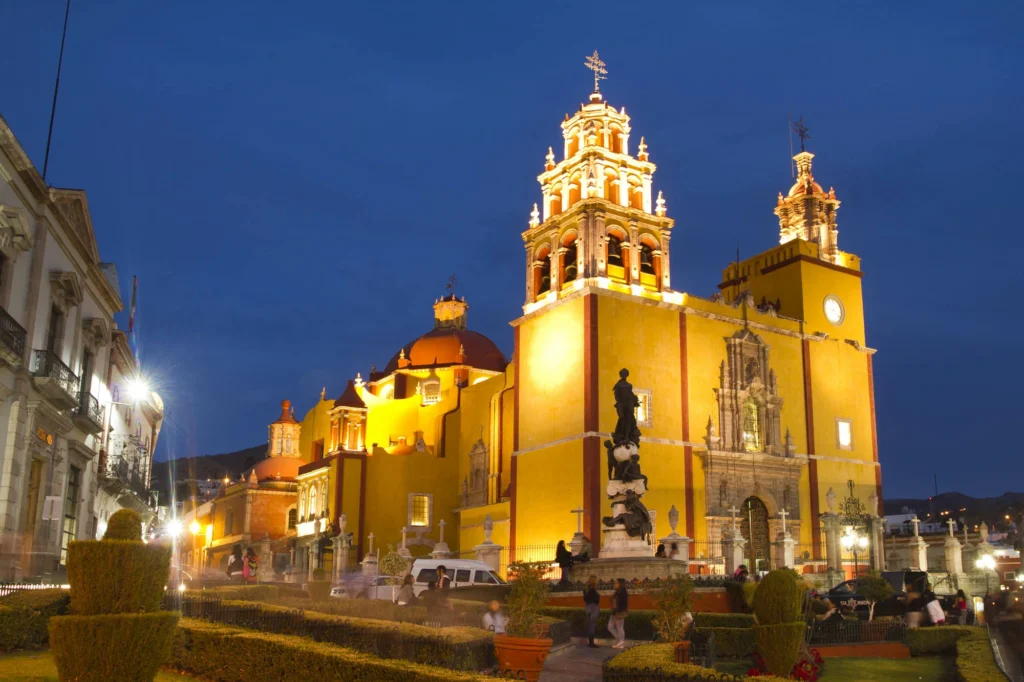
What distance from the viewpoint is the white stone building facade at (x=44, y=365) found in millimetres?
16688

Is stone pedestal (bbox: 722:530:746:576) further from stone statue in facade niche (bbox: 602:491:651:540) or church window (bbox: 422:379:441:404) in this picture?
church window (bbox: 422:379:441:404)

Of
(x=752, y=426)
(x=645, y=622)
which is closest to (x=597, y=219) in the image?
(x=752, y=426)

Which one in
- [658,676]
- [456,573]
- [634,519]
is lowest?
[658,676]

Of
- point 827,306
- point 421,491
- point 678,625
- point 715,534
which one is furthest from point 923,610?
point 421,491

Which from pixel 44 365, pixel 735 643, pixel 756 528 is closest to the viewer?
pixel 735 643

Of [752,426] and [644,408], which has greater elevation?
[644,408]

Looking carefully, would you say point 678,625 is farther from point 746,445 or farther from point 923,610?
point 746,445

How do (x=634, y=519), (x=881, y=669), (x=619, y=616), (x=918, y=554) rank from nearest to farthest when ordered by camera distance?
(x=881, y=669) < (x=619, y=616) < (x=634, y=519) < (x=918, y=554)

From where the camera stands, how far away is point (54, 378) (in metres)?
18.2

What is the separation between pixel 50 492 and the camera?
63.5 ft

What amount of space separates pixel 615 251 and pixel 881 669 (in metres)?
22.3

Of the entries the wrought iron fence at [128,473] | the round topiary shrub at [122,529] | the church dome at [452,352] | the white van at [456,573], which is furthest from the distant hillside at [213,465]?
the round topiary shrub at [122,529]

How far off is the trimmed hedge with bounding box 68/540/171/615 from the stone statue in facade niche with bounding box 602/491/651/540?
13378 millimetres

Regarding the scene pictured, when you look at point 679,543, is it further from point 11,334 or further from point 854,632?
point 11,334
